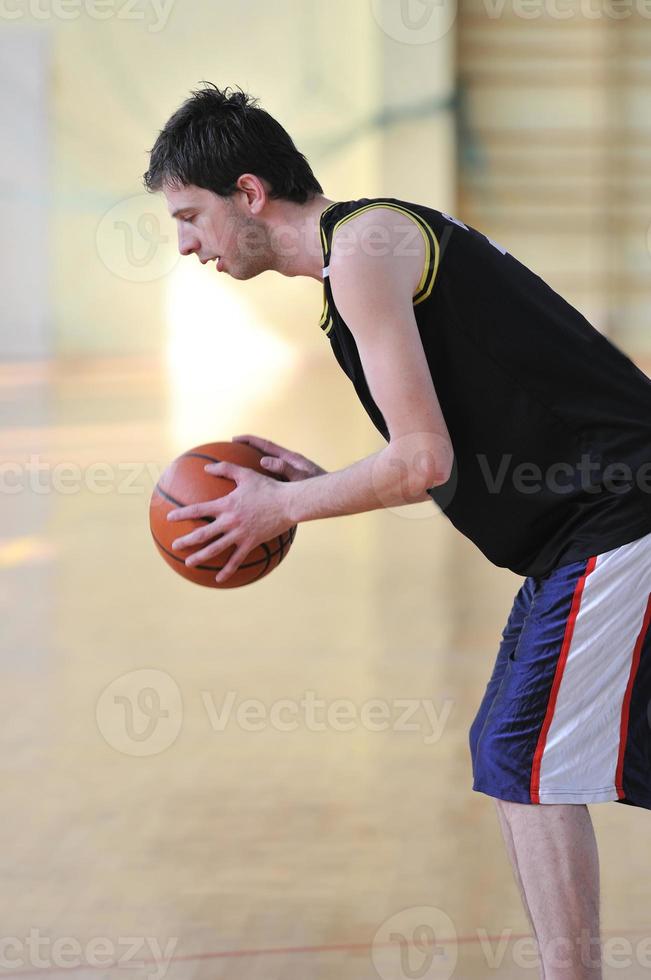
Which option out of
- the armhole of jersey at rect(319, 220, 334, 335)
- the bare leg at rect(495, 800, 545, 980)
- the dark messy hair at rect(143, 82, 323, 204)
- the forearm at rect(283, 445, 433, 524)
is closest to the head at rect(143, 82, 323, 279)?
the dark messy hair at rect(143, 82, 323, 204)

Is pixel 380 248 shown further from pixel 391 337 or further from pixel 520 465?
pixel 520 465

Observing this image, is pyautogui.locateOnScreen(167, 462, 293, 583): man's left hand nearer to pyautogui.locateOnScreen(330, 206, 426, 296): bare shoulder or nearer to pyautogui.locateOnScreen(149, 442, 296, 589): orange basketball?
pyautogui.locateOnScreen(149, 442, 296, 589): orange basketball

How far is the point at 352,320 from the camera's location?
5.03ft

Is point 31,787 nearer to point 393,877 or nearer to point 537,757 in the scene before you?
point 393,877

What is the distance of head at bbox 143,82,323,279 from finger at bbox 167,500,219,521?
0.34m

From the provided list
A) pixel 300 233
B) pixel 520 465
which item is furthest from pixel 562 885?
pixel 300 233

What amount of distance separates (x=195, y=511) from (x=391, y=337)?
1.63 feet

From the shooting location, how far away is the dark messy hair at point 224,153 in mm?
1720

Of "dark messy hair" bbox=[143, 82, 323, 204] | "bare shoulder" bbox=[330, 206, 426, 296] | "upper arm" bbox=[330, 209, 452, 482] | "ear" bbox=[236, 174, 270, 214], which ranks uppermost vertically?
"dark messy hair" bbox=[143, 82, 323, 204]

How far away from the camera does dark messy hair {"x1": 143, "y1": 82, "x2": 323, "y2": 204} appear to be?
1720mm

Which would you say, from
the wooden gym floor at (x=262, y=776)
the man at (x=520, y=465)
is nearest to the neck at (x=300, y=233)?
the man at (x=520, y=465)

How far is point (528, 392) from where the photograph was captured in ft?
5.40

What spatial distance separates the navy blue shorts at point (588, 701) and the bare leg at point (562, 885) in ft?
0.11

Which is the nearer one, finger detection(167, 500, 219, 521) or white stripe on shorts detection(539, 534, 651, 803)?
white stripe on shorts detection(539, 534, 651, 803)
